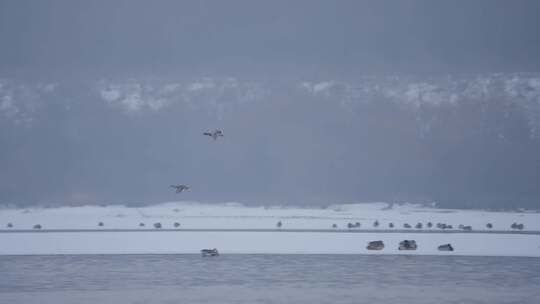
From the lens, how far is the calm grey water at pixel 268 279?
2322 centimetres

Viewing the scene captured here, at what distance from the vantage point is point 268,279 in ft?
85.8

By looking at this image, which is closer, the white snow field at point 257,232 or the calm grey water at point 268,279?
the calm grey water at point 268,279

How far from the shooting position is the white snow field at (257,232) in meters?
33.6

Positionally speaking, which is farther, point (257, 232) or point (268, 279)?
point (257, 232)

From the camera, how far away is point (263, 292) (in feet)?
78.6

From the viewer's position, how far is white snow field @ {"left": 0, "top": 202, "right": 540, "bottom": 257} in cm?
3359

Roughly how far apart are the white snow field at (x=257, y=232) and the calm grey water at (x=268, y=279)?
2.20m

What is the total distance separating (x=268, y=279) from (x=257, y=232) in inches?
566

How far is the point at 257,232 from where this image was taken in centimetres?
4053

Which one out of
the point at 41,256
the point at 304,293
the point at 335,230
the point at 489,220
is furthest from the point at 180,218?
the point at 304,293

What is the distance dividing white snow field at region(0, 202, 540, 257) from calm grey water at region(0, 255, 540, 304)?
7.21 feet

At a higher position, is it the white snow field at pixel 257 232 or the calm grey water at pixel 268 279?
the white snow field at pixel 257 232

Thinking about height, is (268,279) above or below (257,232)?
below

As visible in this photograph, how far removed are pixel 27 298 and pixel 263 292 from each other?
5.45 meters
